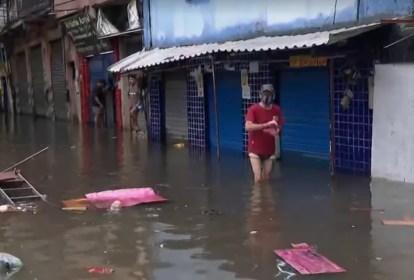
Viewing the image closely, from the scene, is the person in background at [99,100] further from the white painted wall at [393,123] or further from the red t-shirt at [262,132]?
the white painted wall at [393,123]

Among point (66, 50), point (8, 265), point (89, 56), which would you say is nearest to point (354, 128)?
point (8, 265)

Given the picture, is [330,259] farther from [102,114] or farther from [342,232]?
[102,114]

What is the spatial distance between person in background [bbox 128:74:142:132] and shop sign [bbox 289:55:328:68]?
7378 millimetres

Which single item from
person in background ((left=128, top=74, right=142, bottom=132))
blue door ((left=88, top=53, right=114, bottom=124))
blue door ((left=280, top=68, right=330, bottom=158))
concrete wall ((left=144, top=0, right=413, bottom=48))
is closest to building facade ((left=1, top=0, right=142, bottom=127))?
blue door ((left=88, top=53, right=114, bottom=124))

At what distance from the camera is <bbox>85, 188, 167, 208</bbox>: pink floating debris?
8.89m

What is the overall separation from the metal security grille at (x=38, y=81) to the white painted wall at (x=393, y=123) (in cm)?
2356

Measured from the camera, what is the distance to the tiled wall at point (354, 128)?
406 inches

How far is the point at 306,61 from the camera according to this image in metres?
11.6

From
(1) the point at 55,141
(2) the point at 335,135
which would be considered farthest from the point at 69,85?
(2) the point at 335,135

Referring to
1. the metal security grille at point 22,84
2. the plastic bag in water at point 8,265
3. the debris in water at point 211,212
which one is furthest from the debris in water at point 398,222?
the metal security grille at point 22,84

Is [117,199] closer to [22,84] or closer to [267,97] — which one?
[267,97]

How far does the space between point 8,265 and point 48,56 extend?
2485cm

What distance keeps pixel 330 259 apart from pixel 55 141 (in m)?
13.5

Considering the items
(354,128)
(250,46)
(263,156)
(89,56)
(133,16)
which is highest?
(133,16)
